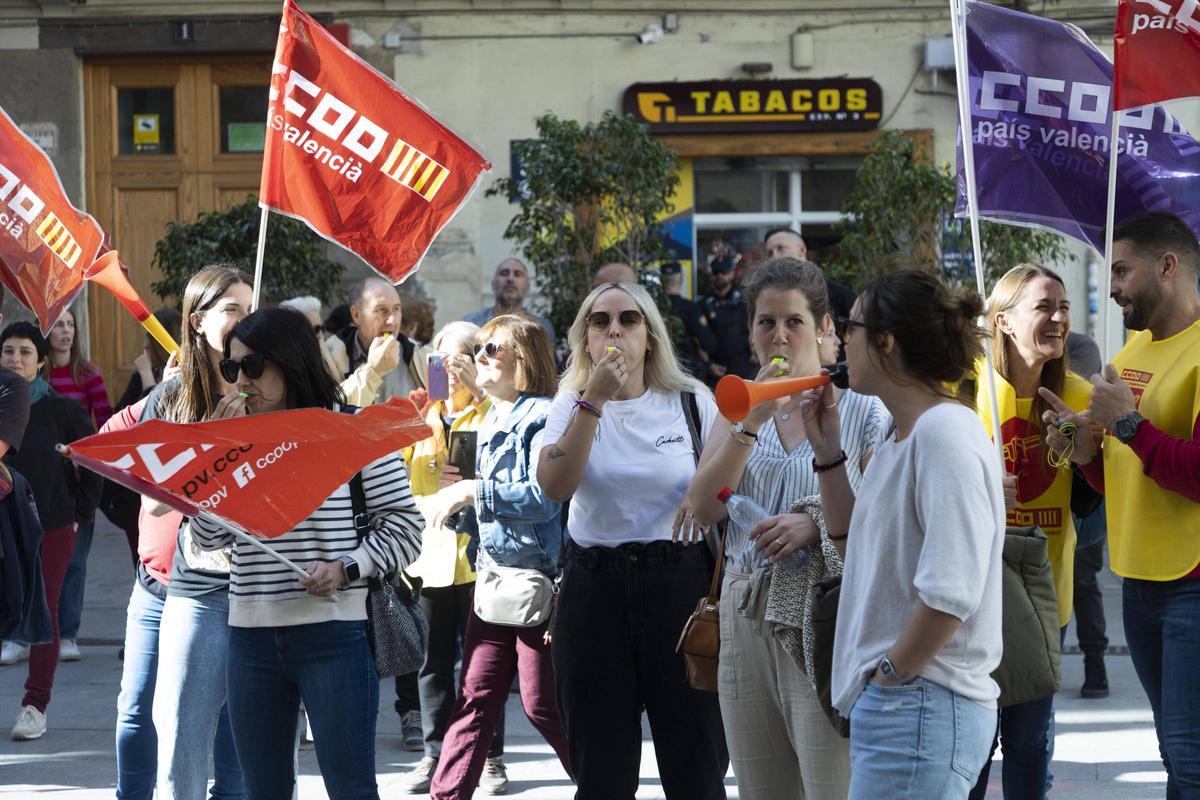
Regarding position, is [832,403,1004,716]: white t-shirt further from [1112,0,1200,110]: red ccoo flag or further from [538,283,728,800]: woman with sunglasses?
[1112,0,1200,110]: red ccoo flag

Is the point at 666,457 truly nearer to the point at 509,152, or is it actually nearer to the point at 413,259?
the point at 413,259

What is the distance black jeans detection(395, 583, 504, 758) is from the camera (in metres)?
6.28

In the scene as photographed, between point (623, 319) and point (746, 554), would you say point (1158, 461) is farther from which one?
point (623, 319)

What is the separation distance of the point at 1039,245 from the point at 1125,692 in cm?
423

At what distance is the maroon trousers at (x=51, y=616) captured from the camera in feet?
23.3

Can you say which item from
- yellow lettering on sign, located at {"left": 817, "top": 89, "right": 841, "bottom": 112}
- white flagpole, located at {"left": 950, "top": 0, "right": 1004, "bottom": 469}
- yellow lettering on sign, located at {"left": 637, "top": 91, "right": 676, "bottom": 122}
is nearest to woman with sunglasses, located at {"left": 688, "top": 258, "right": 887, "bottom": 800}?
white flagpole, located at {"left": 950, "top": 0, "right": 1004, "bottom": 469}

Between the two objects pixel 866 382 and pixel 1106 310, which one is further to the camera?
pixel 1106 310

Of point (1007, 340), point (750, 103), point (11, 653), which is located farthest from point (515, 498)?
point (750, 103)

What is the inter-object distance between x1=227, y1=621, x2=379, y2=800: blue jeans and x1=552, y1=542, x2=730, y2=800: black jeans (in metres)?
0.66

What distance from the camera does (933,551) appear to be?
3021mm

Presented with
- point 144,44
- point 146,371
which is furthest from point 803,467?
point 144,44

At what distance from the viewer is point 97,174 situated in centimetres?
1448

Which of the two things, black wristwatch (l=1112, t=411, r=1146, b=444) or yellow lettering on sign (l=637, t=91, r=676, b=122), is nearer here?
black wristwatch (l=1112, t=411, r=1146, b=444)

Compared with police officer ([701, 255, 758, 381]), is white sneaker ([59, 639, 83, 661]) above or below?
below
